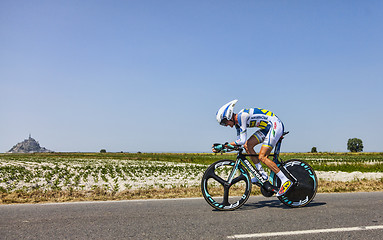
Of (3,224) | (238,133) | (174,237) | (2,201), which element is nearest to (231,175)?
(238,133)

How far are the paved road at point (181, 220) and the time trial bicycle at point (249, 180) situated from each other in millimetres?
224

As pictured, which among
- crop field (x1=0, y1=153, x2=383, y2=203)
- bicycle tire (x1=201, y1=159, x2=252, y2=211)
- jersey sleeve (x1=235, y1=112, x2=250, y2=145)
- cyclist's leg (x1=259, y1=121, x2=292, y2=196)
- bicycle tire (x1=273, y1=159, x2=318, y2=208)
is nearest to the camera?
jersey sleeve (x1=235, y1=112, x2=250, y2=145)

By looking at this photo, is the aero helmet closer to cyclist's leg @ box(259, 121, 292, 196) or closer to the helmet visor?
the helmet visor

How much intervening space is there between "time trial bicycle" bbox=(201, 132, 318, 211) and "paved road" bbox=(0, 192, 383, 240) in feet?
0.73

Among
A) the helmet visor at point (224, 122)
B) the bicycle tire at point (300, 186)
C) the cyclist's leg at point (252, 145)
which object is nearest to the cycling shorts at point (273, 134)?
the cyclist's leg at point (252, 145)

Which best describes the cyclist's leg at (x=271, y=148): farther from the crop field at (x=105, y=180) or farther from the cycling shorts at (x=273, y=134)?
the crop field at (x=105, y=180)

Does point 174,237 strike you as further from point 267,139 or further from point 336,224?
point 267,139

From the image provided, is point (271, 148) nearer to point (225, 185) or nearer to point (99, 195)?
point (225, 185)

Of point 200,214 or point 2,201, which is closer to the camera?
point 200,214

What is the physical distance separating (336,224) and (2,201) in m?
6.94

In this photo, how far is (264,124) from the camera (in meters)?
6.38

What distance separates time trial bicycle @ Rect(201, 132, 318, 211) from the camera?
6.12 meters

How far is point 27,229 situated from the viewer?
4551 mm

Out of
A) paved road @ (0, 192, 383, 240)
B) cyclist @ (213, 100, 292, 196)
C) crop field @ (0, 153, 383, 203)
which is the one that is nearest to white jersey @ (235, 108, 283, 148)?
cyclist @ (213, 100, 292, 196)
